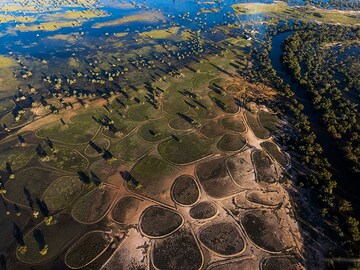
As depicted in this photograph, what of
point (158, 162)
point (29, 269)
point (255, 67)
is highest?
point (255, 67)

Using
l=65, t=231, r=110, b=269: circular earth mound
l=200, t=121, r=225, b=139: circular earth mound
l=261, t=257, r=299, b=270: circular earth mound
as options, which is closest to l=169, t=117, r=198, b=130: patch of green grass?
l=200, t=121, r=225, b=139: circular earth mound

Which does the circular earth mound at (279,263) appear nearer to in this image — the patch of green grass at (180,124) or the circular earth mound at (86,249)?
the circular earth mound at (86,249)

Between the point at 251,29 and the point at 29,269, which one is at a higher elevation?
the point at 251,29

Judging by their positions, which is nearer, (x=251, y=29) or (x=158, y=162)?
(x=158, y=162)

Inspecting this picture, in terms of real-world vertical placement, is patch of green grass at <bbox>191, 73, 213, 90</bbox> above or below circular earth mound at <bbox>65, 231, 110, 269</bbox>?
above

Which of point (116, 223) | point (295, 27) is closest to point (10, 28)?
point (116, 223)

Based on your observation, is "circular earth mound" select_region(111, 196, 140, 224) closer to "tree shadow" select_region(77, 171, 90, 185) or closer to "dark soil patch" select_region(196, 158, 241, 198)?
"tree shadow" select_region(77, 171, 90, 185)

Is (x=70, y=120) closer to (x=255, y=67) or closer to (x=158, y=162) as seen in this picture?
(x=158, y=162)
